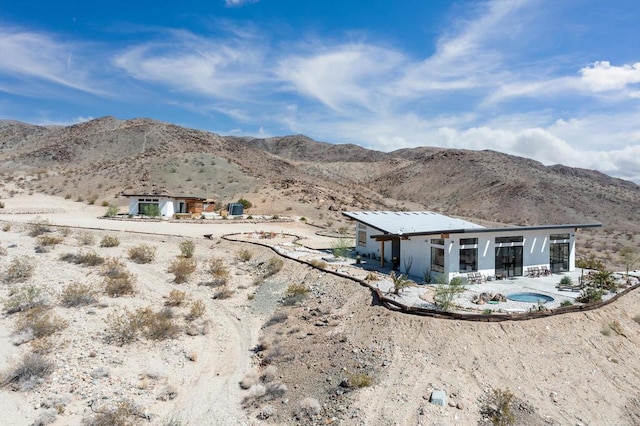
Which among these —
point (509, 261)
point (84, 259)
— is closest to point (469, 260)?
point (509, 261)

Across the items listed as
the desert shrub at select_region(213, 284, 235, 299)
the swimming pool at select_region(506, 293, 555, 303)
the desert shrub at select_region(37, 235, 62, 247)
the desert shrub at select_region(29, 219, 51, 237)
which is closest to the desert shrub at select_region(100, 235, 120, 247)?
the desert shrub at select_region(37, 235, 62, 247)

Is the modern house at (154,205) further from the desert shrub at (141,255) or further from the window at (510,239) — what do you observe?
the window at (510,239)

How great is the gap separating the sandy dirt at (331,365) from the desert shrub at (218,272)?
3025mm

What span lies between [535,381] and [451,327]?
2742mm

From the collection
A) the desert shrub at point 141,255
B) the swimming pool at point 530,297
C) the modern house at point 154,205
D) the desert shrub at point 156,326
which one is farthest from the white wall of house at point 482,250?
the modern house at point 154,205

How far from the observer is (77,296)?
1691cm

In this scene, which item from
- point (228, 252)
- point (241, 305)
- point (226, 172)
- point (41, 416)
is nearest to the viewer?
point (41, 416)

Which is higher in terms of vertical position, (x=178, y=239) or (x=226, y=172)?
(x=226, y=172)

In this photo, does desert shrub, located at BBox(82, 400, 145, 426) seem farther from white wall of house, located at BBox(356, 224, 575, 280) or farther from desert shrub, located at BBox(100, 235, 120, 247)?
desert shrub, located at BBox(100, 235, 120, 247)

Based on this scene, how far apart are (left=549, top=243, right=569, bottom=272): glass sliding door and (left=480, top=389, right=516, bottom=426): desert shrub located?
557 inches

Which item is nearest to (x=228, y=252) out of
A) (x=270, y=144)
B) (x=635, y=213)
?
(x=635, y=213)

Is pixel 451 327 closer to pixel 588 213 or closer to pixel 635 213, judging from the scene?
pixel 588 213

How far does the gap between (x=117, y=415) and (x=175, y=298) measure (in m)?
8.34

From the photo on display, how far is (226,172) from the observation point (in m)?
68.6
